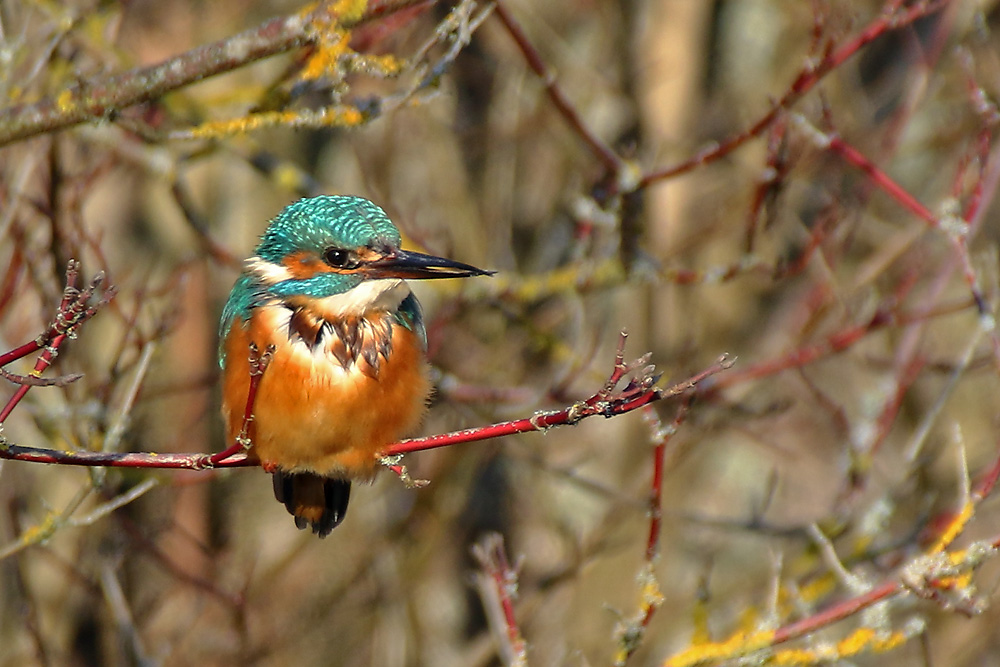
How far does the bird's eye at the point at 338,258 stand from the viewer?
124 inches

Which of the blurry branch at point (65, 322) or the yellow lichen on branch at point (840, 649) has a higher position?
the blurry branch at point (65, 322)

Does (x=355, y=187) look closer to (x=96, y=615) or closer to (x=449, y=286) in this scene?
(x=449, y=286)

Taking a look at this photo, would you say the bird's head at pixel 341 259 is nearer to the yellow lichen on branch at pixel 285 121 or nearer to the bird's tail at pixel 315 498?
the yellow lichen on branch at pixel 285 121

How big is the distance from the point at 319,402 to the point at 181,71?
0.99 metres

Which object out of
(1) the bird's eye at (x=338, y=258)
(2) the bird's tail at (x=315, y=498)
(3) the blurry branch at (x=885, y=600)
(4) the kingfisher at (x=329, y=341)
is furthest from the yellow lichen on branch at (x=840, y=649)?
(1) the bird's eye at (x=338, y=258)

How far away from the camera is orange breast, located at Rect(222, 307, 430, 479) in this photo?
10.2 ft

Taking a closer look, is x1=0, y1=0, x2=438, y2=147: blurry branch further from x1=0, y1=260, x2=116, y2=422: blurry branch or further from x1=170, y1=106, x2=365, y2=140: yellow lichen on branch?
x1=0, y1=260, x2=116, y2=422: blurry branch

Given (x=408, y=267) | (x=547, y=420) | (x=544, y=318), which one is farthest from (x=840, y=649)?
(x=544, y=318)

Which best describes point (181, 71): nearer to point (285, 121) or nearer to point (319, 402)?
point (285, 121)

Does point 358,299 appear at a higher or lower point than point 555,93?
lower

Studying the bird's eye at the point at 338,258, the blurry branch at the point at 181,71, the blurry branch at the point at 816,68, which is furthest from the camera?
the blurry branch at the point at 816,68

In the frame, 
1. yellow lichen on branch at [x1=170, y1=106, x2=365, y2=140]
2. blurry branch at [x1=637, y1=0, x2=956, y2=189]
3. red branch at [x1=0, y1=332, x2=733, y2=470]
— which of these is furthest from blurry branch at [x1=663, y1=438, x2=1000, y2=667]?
yellow lichen on branch at [x1=170, y1=106, x2=365, y2=140]

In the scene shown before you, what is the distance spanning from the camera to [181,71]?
10.0 ft

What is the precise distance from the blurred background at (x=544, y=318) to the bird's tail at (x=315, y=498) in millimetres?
769
